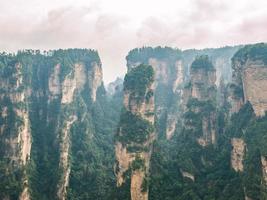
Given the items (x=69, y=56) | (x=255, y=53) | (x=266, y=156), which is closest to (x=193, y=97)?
(x=255, y=53)

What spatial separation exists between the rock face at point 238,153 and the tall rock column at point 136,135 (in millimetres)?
15913

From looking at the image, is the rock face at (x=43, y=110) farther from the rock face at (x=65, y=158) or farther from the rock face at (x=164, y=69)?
the rock face at (x=164, y=69)

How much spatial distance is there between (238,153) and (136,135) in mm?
18967

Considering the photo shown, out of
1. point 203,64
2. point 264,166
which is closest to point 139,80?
point 203,64

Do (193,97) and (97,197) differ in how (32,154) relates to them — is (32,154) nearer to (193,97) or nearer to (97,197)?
(97,197)

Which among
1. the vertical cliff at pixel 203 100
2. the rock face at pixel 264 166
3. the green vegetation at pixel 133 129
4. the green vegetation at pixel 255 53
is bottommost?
the rock face at pixel 264 166

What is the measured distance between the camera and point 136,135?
9344 centimetres

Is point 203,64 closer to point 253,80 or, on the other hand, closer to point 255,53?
point 255,53

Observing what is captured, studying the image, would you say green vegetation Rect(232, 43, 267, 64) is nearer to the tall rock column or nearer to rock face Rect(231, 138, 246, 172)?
rock face Rect(231, 138, 246, 172)

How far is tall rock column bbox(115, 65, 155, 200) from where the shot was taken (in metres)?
91.3

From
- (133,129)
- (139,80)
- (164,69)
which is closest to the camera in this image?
(133,129)

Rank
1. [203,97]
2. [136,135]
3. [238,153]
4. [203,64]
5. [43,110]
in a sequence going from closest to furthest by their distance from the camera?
[238,153] → [136,135] → [203,97] → [203,64] → [43,110]

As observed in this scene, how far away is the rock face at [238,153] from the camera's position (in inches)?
3361

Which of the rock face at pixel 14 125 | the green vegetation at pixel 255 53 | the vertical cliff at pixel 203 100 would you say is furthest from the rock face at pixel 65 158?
the green vegetation at pixel 255 53
